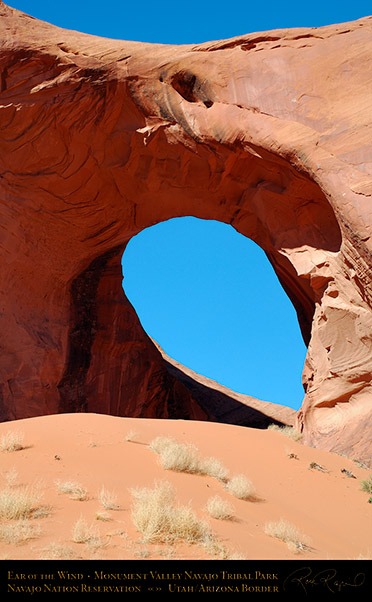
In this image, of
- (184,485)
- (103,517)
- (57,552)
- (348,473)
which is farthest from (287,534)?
(348,473)

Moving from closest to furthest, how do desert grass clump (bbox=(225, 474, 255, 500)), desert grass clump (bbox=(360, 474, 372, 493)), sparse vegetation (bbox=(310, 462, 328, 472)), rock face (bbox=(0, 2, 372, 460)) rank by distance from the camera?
desert grass clump (bbox=(225, 474, 255, 500))
desert grass clump (bbox=(360, 474, 372, 493))
sparse vegetation (bbox=(310, 462, 328, 472))
rock face (bbox=(0, 2, 372, 460))

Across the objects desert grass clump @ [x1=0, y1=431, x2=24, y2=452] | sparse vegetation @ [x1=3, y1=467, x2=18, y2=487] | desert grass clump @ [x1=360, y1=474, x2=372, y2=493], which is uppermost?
desert grass clump @ [x1=0, y1=431, x2=24, y2=452]

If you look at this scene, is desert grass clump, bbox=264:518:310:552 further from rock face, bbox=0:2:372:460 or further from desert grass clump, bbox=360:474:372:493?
rock face, bbox=0:2:372:460

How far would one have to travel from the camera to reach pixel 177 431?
8914 mm

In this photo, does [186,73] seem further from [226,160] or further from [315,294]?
[315,294]

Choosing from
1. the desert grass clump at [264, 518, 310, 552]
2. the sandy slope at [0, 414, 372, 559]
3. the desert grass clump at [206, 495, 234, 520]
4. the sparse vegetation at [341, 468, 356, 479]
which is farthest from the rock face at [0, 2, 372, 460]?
the desert grass clump at [206, 495, 234, 520]

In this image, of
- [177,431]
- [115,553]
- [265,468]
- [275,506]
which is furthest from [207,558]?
[177,431]

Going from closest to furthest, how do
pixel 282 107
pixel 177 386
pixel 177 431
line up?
pixel 177 431 < pixel 282 107 < pixel 177 386

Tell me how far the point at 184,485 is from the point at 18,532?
231cm

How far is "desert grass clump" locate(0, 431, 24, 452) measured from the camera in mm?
6754

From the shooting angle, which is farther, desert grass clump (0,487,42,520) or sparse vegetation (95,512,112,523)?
sparse vegetation (95,512,112,523)

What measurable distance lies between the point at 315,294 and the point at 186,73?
5.92 m

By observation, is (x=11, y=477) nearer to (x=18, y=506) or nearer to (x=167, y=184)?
(x=18, y=506)

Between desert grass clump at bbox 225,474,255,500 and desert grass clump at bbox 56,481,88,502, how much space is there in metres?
1.83
